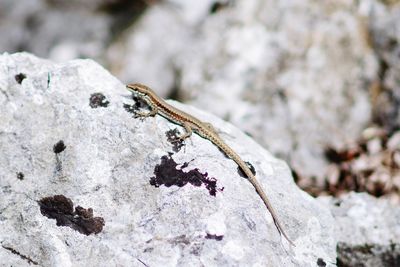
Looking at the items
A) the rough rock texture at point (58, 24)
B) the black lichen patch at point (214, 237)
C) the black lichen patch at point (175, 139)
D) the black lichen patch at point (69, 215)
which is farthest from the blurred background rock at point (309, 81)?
the black lichen patch at point (69, 215)

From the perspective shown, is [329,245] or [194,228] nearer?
[194,228]

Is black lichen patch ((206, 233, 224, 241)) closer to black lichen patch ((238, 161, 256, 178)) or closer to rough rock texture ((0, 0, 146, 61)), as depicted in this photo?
black lichen patch ((238, 161, 256, 178))

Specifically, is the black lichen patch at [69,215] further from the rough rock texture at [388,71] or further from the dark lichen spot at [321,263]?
the rough rock texture at [388,71]

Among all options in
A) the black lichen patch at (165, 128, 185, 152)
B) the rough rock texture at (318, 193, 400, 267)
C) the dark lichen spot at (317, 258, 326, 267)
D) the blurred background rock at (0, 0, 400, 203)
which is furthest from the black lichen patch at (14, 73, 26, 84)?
the blurred background rock at (0, 0, 400, 203)

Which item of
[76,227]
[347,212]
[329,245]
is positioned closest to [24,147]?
[76,227]

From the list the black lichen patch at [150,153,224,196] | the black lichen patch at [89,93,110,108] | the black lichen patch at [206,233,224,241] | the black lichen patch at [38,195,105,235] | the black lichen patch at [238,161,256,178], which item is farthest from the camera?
the black lichen patch at [89,93,110,108]

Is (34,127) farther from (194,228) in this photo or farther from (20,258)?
(194,228)
